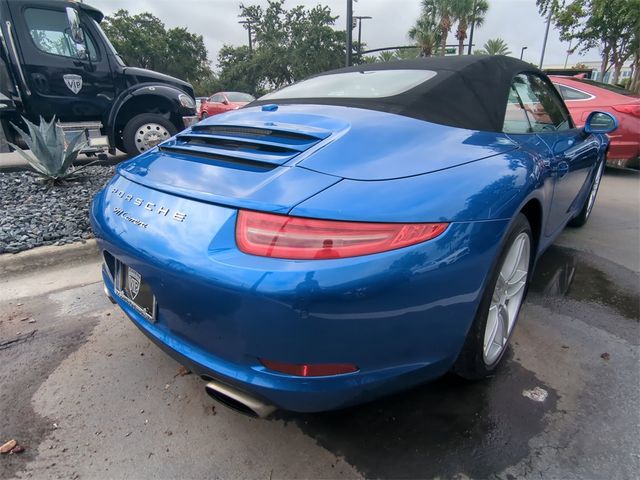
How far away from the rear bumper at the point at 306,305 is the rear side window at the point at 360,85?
1.02 metres

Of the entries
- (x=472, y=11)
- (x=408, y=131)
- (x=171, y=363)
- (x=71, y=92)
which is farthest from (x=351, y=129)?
(x=472, y=11)

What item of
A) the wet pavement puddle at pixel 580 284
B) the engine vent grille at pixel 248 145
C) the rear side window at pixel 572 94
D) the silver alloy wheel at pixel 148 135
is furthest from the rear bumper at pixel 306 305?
the rear side window at pixel 572 94

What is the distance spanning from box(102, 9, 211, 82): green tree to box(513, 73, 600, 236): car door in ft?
159

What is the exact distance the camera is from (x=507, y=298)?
2.12 metres

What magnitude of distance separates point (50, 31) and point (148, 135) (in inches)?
82.0

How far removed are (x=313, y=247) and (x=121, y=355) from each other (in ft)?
5.30

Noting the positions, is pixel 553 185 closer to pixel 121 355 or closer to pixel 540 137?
pixel 540 137

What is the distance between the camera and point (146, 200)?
5.39 ft

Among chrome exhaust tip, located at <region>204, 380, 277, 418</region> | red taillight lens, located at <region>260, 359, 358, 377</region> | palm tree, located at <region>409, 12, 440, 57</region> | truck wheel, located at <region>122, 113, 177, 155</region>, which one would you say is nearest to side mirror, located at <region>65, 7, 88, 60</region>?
truck wheel, located at <region>122, 113, 177, 155</region>

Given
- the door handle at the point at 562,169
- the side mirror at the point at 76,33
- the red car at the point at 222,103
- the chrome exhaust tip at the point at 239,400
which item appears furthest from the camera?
the red car at the point at 222,103

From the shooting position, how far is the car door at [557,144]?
2.50 meters

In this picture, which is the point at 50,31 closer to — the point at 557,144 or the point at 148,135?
the point at 148,135

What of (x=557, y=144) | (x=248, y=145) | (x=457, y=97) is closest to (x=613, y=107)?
(x=557, y=144)

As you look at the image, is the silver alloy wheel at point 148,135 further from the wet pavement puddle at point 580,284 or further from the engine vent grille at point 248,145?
the wet pavement puddle at point 580,284
